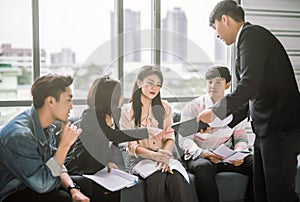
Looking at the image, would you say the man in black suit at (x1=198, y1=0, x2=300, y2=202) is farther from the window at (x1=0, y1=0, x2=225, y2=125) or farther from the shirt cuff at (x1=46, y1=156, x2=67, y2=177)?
the shirt cuff at (x1=46, y1=156, x2=67, y2=177)

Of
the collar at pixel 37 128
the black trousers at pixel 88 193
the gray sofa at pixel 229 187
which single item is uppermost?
the collar at pixel 37 128

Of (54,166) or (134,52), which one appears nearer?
(54,166)

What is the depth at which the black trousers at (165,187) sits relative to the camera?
2217 mm

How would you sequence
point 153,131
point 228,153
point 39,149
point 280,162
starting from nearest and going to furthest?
point 39,149 < point 280,162 < point 153,131 < point 228,153

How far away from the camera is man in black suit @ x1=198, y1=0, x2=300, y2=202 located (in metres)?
1.89

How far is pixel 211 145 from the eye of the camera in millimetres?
2629

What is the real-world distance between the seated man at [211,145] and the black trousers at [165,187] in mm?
192

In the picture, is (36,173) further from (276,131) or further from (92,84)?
(276,131)

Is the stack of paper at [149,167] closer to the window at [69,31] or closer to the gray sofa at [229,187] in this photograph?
the gray sofa at [229,187]

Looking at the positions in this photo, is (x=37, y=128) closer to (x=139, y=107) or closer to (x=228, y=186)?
(x=139, y=107)

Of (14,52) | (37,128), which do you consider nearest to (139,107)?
(37,128)

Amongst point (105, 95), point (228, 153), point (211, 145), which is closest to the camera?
point (105, 95)

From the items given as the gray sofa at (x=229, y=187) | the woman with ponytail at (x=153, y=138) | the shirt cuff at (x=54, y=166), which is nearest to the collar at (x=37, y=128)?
the shirt cuff at (x=54, y=166)

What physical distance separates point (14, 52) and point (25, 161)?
4.99ft
